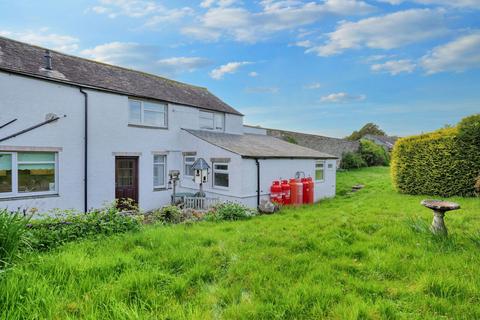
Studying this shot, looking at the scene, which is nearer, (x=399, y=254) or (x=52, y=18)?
(x=399, y=254)

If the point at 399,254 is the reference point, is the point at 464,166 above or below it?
above

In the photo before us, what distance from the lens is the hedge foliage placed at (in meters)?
11.8

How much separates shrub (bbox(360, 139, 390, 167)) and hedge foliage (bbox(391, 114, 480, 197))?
16228 mm

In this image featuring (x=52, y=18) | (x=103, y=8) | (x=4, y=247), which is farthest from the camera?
(x=103, y=8)

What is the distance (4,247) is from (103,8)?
8.78 m

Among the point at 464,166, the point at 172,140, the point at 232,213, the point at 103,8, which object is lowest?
the point at 232,213

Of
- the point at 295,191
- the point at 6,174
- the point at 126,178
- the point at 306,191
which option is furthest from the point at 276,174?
the point at 6,174

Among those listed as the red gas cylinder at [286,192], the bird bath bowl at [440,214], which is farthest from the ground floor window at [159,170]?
the bird bath bowl at [440,214]

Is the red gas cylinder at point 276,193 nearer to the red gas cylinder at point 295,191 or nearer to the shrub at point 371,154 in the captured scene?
the red gas cylinder at point 295,191

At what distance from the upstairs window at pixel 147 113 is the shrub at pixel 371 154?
24.3m

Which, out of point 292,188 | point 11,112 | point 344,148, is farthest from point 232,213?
point 344,148

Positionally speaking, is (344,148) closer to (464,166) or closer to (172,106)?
(464,166)

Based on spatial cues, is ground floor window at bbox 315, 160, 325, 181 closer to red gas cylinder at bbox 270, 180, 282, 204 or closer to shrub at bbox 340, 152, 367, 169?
red gas cylinder at bbox 270, 180, 282, 204

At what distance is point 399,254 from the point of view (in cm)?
488
